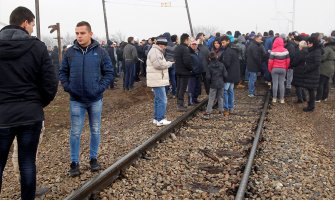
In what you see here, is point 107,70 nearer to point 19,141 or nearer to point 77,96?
point 77,96

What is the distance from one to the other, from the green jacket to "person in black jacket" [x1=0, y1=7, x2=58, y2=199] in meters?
9.72

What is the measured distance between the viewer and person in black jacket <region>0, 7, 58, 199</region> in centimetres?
358

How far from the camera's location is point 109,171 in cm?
493

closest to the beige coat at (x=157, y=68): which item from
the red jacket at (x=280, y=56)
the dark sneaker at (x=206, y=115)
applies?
the dark sneaker at (x=206, y=115)

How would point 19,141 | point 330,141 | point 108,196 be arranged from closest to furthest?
point 19,141, point 108,196, point 330,141

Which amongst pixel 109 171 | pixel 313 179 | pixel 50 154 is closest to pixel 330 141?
pixel 313 179

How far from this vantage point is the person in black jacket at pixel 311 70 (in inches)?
400

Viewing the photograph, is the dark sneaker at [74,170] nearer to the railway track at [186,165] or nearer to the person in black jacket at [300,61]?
the railway track at [186,165]

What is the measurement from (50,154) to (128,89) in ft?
29.3

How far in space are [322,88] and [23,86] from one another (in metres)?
10.5

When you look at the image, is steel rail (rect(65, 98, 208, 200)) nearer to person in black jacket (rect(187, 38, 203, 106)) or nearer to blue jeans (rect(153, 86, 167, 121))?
blue jeans (rect(153, 86, 167, 121))

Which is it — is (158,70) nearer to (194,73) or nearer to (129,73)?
(194,73)

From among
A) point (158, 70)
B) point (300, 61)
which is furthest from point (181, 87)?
point (300, 61)

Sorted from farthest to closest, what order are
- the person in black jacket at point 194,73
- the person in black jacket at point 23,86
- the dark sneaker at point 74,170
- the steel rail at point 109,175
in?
the person in black jacket at point 194,73 < the dark sneaker at point 74,170 < the steel rail at point 109,175 < the person in black jacket at point 23,86
